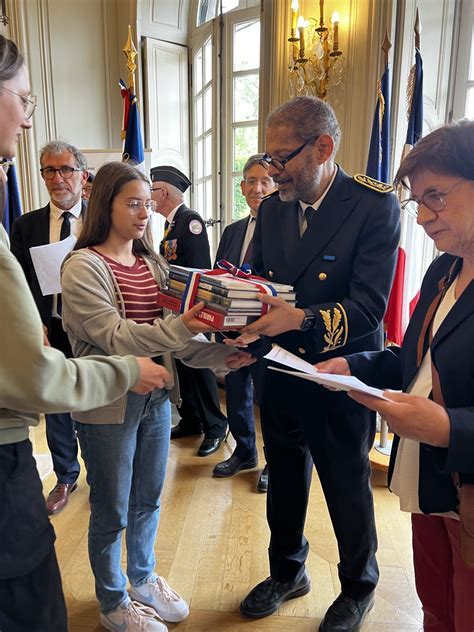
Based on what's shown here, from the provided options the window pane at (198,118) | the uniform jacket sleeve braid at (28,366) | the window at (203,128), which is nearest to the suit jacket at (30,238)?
the uniform jacket sleeve braid at (28,366)

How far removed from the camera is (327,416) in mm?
1481

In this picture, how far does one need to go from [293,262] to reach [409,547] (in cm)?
144

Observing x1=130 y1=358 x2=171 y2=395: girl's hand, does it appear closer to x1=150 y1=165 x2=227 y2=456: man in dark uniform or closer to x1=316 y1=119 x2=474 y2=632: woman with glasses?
x1=316 y1=119 x2=474 y2=632: woman with glasses

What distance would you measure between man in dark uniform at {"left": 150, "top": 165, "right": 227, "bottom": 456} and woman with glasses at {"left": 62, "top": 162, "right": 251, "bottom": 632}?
123 cm

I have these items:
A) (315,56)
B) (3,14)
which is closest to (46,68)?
(3,14)

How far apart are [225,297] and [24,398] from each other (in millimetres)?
554

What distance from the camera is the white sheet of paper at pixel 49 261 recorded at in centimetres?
211

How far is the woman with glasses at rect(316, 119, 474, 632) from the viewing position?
3.01 ft

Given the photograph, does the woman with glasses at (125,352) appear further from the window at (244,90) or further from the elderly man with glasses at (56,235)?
the window at (244,90)

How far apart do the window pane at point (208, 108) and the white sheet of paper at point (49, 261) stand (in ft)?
8.73

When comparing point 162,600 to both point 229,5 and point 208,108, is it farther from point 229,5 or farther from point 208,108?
point 229,5

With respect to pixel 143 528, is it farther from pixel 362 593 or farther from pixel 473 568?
pixel 473 568

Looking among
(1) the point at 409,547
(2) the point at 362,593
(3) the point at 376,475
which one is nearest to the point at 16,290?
(2) the point at 362,593

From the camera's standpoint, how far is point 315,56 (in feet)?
10.5
